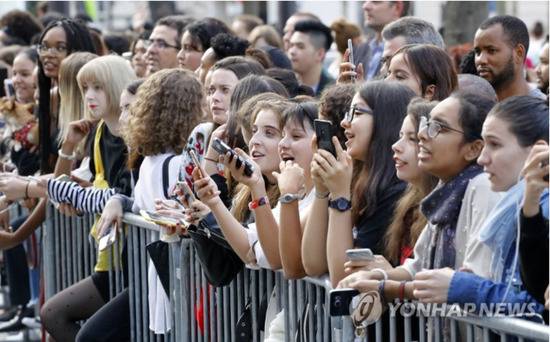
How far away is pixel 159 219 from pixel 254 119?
29.4 inches

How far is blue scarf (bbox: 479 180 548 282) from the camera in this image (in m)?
4.18

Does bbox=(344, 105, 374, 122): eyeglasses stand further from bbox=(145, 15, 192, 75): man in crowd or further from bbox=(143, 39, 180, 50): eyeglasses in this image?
bbox=(143, 39, 180, 50): eyeglasses

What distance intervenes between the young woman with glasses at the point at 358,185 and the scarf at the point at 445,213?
403 millimetres

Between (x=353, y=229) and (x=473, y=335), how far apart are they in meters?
0.96

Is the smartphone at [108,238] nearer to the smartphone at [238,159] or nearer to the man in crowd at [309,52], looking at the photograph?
the smartphone at [238,159]

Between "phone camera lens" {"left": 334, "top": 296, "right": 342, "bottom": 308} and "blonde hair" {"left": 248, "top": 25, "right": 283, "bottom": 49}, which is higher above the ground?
"phone camera lens" {"left": 334, "top": 296, "right": 342, "bottom": 308}

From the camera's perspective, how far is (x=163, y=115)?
23.2 feet

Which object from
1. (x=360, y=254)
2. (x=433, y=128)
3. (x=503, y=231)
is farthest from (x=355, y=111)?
(x=503, y=231)

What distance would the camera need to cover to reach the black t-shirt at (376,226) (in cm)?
500

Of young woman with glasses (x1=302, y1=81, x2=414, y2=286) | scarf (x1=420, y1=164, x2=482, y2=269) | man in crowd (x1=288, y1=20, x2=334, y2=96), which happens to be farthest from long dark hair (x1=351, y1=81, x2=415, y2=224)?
man in crowd (x1=288, y1=20, x2=334, y2=96)

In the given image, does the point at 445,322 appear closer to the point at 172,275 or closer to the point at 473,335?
the point at 473,335

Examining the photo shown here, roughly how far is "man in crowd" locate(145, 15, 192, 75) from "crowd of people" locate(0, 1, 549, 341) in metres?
0.01

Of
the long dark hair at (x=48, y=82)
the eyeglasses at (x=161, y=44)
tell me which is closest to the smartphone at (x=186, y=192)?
the long dark hair at (x=48, y=82)

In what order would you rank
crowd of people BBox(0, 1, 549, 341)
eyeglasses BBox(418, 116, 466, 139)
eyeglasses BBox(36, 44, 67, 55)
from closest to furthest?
crowd of people BBox(0, 1, 549, 341)
eyeglasses BBox(418, 116, 466, 139)
eyeglasses BBox(36, 44, 67, 55)
